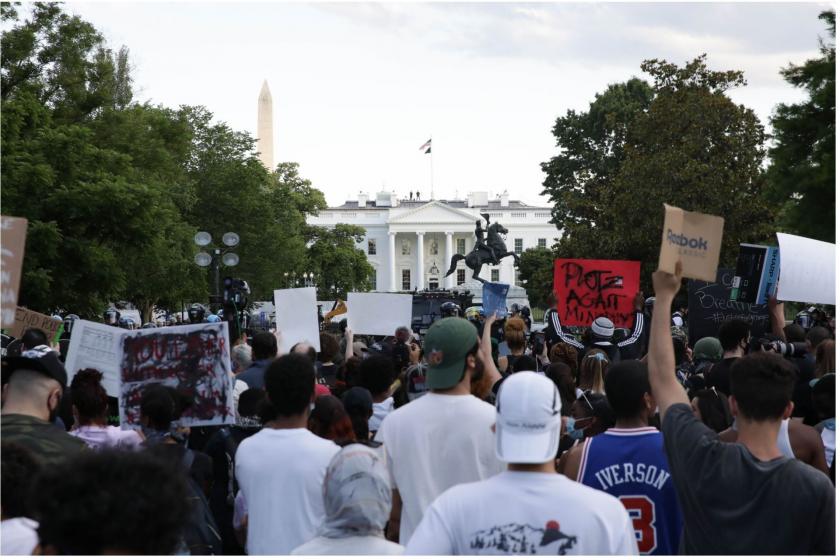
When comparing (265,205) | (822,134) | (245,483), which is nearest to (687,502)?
(245,483)

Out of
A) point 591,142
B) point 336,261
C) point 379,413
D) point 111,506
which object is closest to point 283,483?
point 379,413

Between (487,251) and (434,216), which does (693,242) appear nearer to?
(487,251)

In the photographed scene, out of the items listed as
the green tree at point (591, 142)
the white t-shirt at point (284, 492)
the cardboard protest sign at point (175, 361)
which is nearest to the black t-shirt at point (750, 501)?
the white t-shirt at point (284, 492)

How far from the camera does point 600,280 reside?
424 inches

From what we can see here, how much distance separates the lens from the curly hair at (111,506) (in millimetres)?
2459

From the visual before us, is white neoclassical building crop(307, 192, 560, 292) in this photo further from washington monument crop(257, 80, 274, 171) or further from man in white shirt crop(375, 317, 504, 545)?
man in white shirt crop(375, 317, 504, 545)

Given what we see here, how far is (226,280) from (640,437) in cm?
1211

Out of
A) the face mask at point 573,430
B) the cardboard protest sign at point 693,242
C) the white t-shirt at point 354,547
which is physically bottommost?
the face mask at point 573,430

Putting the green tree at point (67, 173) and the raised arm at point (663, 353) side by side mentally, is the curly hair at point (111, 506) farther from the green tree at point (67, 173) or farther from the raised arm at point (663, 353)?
the green tree at point (67, 173)

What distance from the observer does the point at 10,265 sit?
4.85 metres

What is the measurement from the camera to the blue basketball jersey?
4.22 m

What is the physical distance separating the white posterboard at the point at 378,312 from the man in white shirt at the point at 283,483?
752cm

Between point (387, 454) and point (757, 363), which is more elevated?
point (757, 363)

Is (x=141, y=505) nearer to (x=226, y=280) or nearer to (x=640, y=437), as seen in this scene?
(x=640, y=437)
